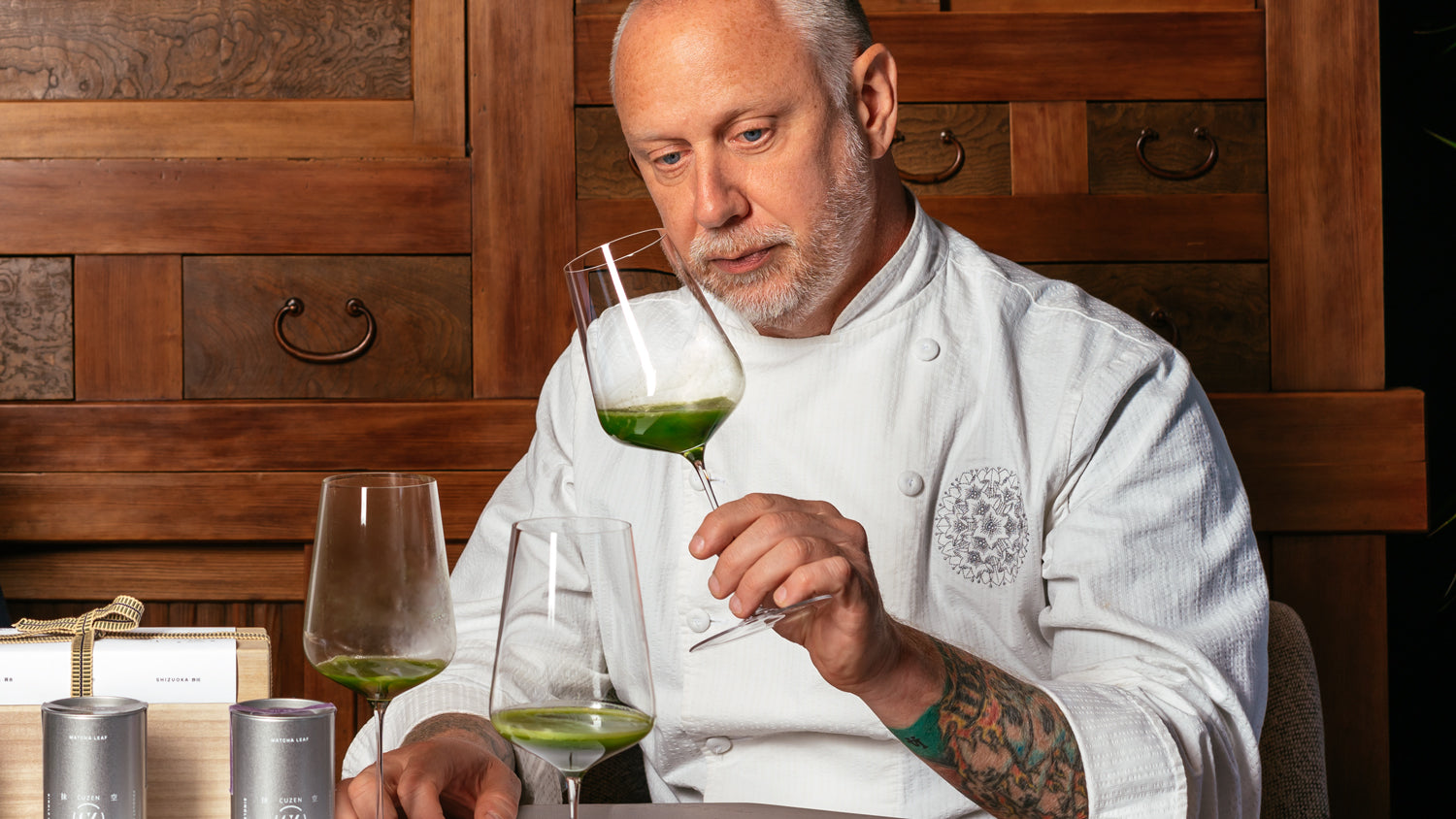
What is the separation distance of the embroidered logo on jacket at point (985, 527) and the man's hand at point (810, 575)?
0.38 metres

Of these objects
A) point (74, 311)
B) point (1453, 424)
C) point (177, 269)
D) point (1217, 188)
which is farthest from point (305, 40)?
point (1453, 424)

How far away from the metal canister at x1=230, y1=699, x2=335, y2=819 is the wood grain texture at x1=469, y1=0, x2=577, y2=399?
3.95 feet

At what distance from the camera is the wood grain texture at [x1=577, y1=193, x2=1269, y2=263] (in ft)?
6.40

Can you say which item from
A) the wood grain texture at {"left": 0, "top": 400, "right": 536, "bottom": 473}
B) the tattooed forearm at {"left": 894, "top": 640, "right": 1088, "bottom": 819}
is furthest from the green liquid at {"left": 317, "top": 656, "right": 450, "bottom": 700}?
the wood grain texture at {"left": 0, "top": 400, "right": 536, "bottom": 473}

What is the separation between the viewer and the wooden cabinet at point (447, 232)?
1.95 meters

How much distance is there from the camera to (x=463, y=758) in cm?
106

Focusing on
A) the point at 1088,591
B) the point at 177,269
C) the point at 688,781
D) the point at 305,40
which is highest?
the point at 305,40

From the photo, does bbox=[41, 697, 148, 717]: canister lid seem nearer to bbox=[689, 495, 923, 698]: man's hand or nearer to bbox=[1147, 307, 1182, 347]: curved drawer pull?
bbox=[689, 495, 923, 698]: man's hand

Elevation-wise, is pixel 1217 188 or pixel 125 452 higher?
pixel 1217 188

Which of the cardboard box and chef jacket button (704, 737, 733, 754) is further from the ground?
the cardboard box

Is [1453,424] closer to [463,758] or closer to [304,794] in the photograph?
[463,758]

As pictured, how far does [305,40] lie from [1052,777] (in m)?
1.58

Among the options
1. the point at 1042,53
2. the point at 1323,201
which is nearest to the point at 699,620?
the point at 1042,53

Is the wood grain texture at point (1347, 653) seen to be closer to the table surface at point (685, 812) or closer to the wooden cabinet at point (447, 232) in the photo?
the wooden cabinet at point (447, 232)
